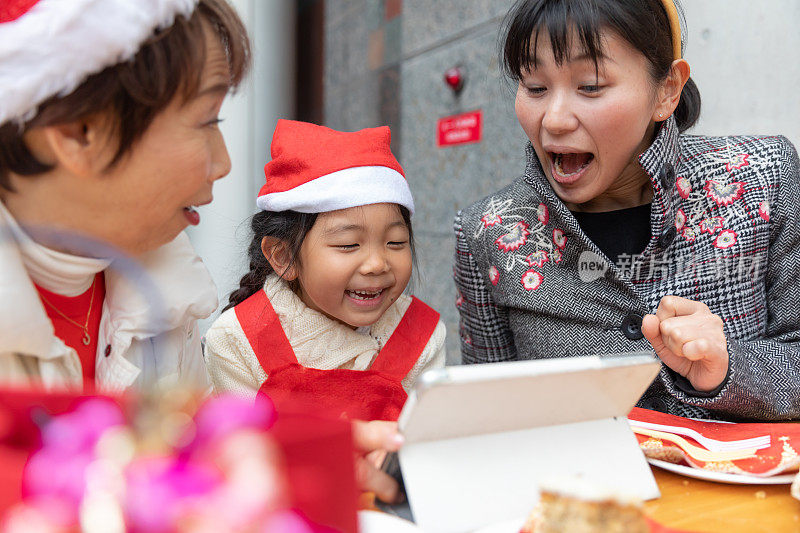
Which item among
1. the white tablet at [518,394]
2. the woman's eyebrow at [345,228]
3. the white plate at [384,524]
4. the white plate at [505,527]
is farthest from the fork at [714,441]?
the woman's eyebrow at [345,228]

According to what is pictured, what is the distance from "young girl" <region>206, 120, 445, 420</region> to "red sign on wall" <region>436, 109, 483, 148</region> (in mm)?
1533

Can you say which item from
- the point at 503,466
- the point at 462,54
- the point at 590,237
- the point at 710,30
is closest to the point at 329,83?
the point at 462,54

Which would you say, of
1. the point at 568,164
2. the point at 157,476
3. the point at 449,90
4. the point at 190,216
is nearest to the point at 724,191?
the point at 568,164

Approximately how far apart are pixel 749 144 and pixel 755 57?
596 mm

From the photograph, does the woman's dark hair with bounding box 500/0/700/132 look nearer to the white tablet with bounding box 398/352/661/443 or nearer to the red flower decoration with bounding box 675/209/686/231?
the red flower decoration with bounding box 675/209/686/231

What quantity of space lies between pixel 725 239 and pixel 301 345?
937mm

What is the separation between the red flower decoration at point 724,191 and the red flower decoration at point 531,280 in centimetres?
40

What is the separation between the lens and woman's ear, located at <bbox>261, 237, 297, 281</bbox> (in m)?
1.56

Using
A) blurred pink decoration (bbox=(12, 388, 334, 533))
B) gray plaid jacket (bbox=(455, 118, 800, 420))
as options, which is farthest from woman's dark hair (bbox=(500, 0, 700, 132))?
blurred pink decoration (bbox=(12, 388, 334, 533))

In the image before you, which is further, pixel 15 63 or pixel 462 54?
pixel 462 54

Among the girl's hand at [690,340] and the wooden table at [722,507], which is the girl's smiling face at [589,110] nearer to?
the girl's hand at [690,340]

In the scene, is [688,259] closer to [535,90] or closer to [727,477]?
[535,90]

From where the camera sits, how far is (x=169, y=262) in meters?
1.02

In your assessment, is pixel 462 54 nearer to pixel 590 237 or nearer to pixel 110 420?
pixel 590 237
